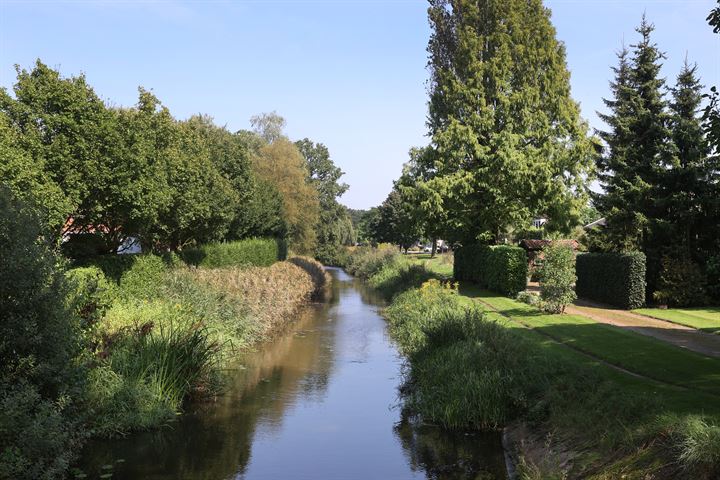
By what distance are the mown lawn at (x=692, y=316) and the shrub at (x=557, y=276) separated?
11.3ft

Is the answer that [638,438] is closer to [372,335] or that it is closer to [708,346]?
[708,346]

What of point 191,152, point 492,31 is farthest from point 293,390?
point 492,31

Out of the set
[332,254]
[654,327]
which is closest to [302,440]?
[654,327]

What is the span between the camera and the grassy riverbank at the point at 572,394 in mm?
7254

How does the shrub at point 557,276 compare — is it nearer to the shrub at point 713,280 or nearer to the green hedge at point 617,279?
the green hedge at point 617,279

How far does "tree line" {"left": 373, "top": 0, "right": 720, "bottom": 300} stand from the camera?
1027 inches

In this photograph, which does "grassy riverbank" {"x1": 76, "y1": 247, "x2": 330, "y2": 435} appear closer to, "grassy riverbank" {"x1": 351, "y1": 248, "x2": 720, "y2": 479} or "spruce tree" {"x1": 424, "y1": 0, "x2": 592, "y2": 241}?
"grassy riverbank" {"x1": 351, "y1": 248, "x2": 720, "y2": 479}

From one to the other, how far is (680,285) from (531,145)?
10250 millimetres

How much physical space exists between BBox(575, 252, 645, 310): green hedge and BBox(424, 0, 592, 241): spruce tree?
16.3 feet

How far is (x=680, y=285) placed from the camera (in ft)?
77.7

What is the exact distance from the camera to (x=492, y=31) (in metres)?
32.4

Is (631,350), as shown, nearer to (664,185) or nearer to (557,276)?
(557,276)

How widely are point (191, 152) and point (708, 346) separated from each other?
69.8ft

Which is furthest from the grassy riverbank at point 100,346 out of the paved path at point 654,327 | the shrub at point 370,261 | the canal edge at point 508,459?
the shrub at point 370,261
